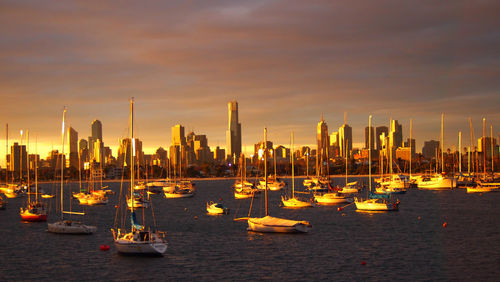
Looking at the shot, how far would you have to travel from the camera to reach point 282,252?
65.0 metres

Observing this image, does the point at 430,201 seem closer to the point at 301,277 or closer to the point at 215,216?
the point at 215,216

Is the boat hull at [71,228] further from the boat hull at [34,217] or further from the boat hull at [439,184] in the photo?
the boat hull at [439,184]

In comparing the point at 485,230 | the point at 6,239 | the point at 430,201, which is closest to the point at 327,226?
the point at 485,230

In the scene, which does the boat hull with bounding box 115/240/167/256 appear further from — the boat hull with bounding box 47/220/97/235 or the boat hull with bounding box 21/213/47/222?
the boat hull with bounding box 21/213/47/222

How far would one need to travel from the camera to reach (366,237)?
253ft

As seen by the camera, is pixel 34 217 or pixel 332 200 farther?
pixel 332 200

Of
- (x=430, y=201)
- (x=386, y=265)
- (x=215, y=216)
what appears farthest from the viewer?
(x=430, y=201)

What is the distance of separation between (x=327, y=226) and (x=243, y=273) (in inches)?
1428

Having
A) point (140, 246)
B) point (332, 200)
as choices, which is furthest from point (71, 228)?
point (332, 200)

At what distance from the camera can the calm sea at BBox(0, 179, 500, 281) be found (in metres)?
54.6

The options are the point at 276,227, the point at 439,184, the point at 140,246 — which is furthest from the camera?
the point at 439,184

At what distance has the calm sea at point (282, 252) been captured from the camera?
54.6 metres

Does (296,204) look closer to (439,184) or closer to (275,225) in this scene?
(275,225)

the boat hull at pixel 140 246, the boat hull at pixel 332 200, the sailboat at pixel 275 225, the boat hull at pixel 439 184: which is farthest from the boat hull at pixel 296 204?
the boat hull at pixel 439 184
